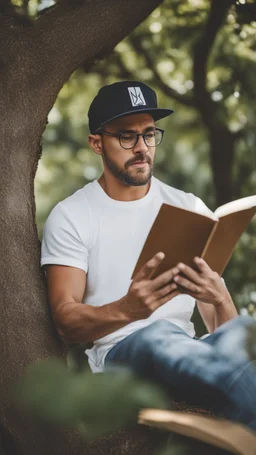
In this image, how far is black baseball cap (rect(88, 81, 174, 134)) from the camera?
340 centimetres

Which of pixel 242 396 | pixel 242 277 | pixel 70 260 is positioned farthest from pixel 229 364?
pixel 242 277

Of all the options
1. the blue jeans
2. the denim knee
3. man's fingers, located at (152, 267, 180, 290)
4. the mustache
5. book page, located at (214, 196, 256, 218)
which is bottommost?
the blue jeans

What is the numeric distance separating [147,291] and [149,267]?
4.8 inches

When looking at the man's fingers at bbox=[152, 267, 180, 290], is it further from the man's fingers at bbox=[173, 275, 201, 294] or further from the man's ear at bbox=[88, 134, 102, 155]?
the man's ear at bbox=[88, 134, 102, 155]

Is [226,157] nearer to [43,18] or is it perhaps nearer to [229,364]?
[43,18]

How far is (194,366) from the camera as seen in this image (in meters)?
2.77

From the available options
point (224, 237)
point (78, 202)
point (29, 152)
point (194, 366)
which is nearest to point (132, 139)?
point (78, 202)

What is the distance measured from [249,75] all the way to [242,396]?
4.78 m

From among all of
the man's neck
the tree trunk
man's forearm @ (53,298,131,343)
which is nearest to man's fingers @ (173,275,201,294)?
man's forearm @ (53,298,131,343)

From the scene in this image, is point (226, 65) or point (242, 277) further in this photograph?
point (226, 65)

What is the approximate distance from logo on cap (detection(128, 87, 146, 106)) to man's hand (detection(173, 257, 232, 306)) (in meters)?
0.90

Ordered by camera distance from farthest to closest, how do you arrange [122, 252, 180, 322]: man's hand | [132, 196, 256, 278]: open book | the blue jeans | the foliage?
[122, 252, 180, 322]: man's hand < [132, 196, 256, 278]: open book < the blue jeans < the foliage

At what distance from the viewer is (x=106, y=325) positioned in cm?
303

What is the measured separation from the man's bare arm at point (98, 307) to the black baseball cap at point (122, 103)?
2.49ft
